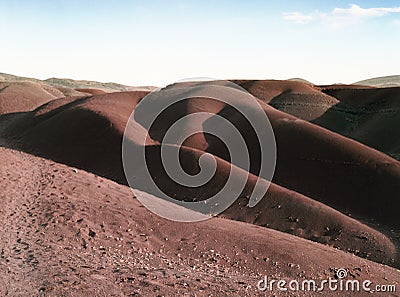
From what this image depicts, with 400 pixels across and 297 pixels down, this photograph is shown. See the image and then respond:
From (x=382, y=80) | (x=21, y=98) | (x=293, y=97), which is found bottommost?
(x=21, y=98)

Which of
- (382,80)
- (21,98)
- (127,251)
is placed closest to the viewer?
(127,251)

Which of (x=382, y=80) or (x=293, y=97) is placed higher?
(x=382, y=80)

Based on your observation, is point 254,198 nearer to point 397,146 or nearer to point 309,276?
point 309,276

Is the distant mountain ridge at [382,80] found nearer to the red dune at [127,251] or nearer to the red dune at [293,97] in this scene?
the red dune at [293,97]

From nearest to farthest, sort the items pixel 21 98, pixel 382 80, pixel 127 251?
pixel 127 251 → pixel 21 98 → pixel 382 80

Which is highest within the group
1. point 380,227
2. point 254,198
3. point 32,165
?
point 32,165

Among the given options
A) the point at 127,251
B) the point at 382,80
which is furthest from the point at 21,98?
the point at 382,80

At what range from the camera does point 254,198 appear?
14.3 metres

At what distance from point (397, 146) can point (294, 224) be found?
18.2 meters

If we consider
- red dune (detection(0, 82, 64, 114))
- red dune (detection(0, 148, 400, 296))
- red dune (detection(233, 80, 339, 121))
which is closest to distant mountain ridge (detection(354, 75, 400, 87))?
red dune (detection(233, 80, 339, 121))

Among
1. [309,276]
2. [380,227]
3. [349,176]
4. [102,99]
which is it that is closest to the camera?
[309,276]

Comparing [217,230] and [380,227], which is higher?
[217,230]

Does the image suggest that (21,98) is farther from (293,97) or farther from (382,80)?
(382,80)

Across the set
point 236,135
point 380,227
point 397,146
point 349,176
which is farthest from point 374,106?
point 380,227
